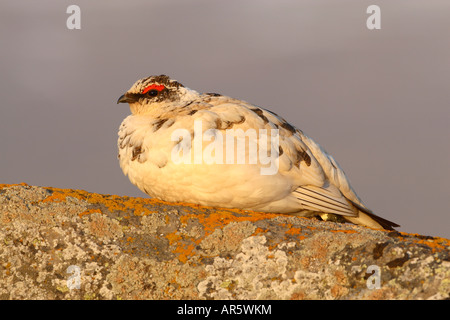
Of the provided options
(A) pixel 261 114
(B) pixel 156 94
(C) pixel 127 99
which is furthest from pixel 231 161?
(C) pixel 127 99

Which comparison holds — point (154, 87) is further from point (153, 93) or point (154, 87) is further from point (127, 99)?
point (127, 99)

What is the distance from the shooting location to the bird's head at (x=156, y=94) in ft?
28.2

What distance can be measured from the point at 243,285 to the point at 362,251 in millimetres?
1183

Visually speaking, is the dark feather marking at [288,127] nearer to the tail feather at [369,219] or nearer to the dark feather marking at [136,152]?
the tail feather at [369,219]

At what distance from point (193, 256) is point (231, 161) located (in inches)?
71.4

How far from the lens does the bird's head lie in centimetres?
861

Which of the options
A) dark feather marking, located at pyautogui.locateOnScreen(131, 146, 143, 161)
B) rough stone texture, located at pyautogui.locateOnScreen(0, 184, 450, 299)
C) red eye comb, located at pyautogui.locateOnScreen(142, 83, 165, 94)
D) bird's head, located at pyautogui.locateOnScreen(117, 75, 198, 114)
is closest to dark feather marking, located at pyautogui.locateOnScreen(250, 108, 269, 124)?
bird's head, located at pyautogui.locateOnScreen(117, 75, 198, 114)

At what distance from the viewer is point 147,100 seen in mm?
8656

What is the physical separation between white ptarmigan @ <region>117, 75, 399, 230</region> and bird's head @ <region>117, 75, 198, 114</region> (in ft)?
0.08

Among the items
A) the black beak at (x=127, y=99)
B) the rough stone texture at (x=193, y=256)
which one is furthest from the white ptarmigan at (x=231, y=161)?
the rough stone texture at (x=193, y=256)

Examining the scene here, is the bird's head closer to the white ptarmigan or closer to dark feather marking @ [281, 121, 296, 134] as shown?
the white ptarmigan

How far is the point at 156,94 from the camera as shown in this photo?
28.3 feet
